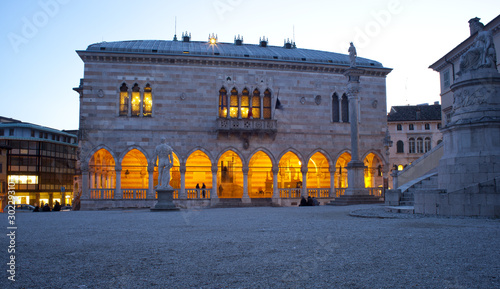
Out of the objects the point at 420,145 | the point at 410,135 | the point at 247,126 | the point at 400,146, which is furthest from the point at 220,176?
the point at 420,145

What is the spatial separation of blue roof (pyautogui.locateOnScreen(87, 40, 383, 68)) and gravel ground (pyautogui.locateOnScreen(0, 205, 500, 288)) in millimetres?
23268

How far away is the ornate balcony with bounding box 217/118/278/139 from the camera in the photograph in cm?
3103

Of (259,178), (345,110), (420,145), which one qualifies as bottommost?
(259,178)

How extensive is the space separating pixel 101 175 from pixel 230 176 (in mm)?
10384

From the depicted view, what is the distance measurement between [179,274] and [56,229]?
23.9 feet

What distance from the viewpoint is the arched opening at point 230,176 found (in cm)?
3681

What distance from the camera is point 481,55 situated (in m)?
14.0

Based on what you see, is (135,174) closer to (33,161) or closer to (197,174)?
(197,174)

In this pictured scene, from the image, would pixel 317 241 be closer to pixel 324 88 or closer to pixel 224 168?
pixel 324 88

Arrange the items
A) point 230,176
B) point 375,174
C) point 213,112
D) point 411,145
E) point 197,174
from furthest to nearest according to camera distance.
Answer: point 411,145
point 230,176
point 197,174
point 375,174
point 213,112

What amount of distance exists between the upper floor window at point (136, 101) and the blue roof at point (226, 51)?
8.68ft

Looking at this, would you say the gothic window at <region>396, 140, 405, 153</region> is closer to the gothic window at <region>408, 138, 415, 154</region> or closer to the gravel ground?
the gothic window at <region>408, 138, 415, 154</region>

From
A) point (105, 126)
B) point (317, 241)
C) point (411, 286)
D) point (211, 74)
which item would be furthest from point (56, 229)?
point (211, 74)

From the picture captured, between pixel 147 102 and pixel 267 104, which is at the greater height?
pixel 267 104
